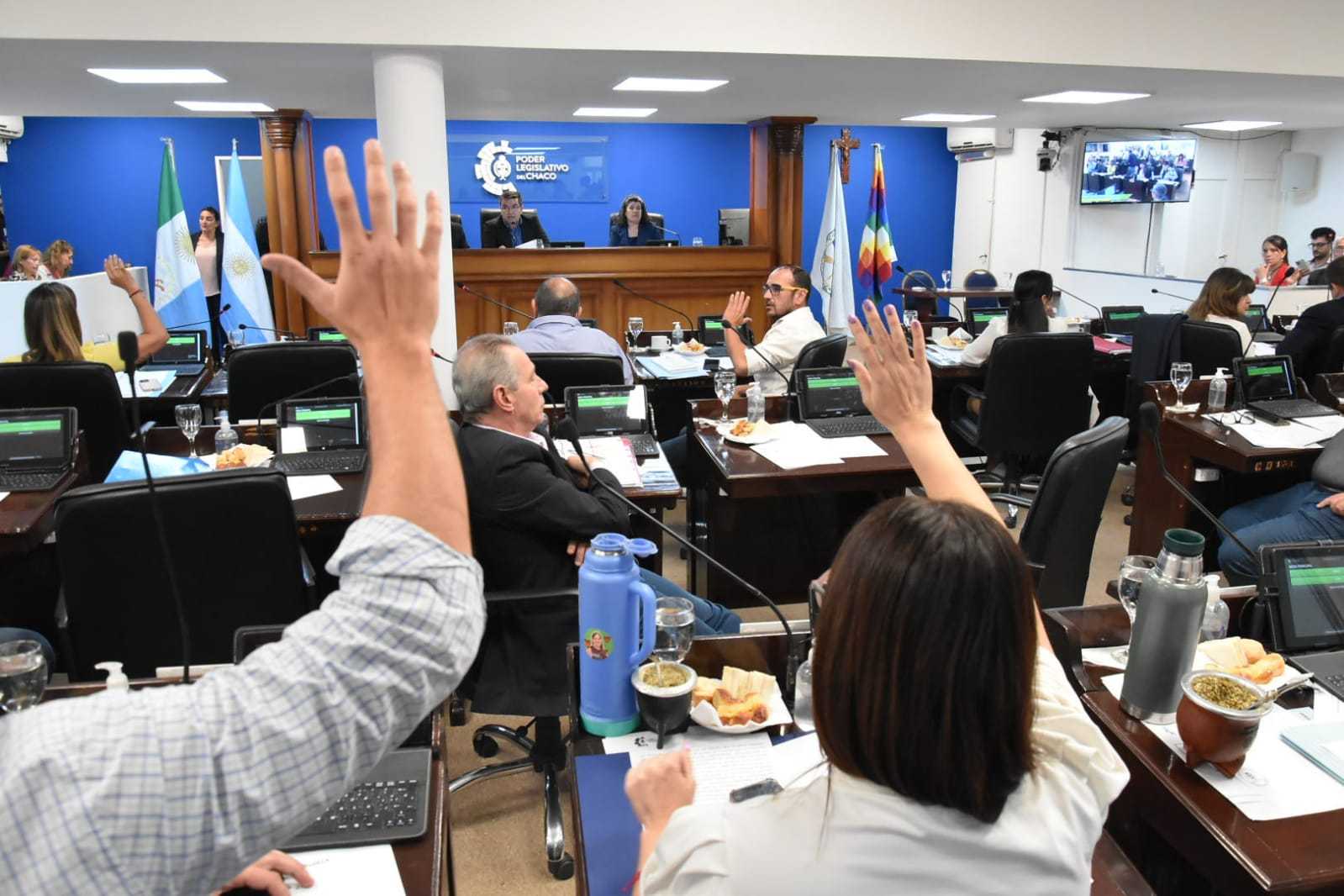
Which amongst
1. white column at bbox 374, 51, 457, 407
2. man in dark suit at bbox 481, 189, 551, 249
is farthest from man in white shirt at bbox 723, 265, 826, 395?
man in dark suit at bbox 481, 189, 551, 249

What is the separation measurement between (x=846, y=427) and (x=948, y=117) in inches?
212

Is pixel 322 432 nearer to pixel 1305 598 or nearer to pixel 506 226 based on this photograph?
pixel 1305 598

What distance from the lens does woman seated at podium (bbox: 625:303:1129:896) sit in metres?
0.88

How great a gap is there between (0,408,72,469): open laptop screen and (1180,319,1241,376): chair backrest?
4593 millimetres

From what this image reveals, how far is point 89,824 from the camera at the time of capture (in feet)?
1.93

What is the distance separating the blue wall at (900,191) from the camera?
10.6 m

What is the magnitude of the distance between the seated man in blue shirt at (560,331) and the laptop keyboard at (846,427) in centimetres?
83

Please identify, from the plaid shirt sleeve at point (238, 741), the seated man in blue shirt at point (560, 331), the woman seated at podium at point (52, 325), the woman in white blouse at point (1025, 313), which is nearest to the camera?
the plaid shirt sleeve at point (238, 741)

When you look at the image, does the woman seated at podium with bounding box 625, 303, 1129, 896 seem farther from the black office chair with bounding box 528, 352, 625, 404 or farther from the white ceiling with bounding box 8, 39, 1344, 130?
the white ceiling with bounding box 8, 39, 1344, 130

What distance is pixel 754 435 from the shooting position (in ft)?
11.1

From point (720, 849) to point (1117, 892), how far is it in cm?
62

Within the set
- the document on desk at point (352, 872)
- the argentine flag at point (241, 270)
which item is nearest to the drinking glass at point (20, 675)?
the document on desk at point (352, 872)

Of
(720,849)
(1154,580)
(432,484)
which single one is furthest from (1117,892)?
(432,484)

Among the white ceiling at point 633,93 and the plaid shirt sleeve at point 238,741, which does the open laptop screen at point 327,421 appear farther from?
the plaid shirt sleeve at point 238,741
